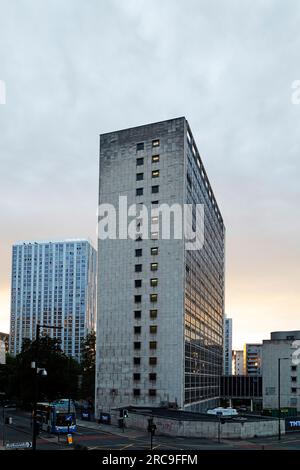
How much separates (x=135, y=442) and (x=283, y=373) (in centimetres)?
6812

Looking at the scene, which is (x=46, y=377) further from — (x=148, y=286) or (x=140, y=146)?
(x=140, y=146)

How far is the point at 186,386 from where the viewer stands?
317 ft

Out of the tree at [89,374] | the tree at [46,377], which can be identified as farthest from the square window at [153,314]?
the tree at [89,374]

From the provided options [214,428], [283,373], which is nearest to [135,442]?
[214,428]

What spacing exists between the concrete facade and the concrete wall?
164 feet

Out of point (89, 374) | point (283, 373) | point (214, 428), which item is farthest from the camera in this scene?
point (89, 374)

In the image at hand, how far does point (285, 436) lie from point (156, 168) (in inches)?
2084

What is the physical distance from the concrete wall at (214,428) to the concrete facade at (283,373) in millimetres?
49973

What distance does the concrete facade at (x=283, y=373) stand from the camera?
119062 millimetres

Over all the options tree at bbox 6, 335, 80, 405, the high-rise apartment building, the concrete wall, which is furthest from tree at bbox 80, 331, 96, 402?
the concrete wall

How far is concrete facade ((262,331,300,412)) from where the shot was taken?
119062 mm

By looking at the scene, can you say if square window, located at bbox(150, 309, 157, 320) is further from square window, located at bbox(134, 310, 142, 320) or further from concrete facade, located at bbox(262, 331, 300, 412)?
concrete facade, located at bbox(262, 331, 300, 412)

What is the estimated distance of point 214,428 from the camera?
65125mm
